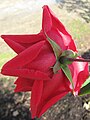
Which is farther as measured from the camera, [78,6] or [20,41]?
[78,6]

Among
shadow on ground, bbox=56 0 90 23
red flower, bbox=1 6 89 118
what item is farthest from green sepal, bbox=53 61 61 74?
shadow on ground, bbox=56 0 90 23

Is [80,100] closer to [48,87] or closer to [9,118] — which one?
[9,118]

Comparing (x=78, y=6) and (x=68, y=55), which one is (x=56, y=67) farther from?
(x=78, y=6)

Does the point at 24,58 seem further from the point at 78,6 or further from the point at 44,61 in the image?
the point at 78,6

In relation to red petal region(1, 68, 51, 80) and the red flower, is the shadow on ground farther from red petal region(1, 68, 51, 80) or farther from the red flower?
red petal region(1, 68, 51, 80)

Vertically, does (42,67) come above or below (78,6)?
above

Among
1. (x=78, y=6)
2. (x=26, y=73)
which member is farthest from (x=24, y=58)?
(x=78, y=6)
